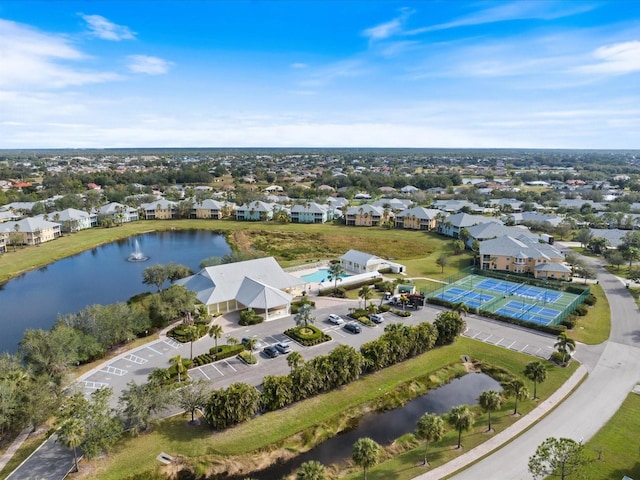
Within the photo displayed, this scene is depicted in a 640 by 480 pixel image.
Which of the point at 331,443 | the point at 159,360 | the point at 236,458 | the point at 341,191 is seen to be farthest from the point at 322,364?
the point at 341,191

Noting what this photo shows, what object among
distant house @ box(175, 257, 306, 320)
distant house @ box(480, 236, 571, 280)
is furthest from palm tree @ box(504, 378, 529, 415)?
distant house @ box(480, 236, 571, 280)

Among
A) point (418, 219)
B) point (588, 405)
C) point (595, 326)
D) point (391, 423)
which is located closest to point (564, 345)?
point (588, 405)

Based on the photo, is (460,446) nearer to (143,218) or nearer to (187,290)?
(187,290)

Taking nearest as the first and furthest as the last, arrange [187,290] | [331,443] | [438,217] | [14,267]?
[331,443] < [187,290] < [14,267] < [438,217]

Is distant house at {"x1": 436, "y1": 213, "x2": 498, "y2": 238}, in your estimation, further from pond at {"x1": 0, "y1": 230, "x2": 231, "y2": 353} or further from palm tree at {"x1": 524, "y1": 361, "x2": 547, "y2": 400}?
palm tree at {"x1": 524, "y1": 361, "x2": 547, "y2": 400}

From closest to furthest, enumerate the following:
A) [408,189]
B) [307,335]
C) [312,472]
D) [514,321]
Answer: [312,472] → [307,335] → [514,321] → [408,189]

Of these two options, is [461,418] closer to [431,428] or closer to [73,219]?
[431,428]
